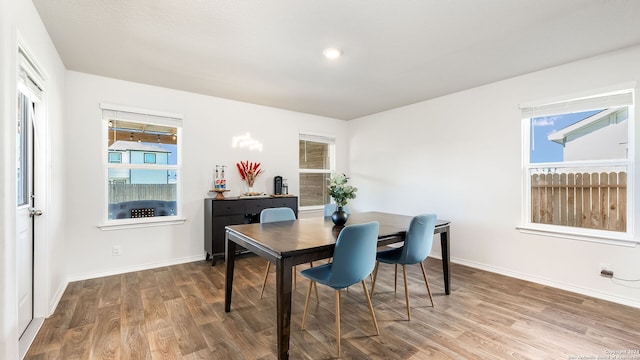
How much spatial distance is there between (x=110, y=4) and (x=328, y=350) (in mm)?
2890

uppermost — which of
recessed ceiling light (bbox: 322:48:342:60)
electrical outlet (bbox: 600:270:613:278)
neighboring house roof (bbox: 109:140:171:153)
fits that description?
recessed ceiling light (bbox: 322:48:342:60)

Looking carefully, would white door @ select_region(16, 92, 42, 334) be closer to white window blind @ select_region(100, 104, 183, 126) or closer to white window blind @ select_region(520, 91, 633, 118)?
white window blind @ select_region(100, 104, 183, 126)

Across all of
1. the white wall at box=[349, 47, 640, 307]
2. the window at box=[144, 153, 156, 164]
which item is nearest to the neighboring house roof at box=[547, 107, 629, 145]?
the white wall at box=[349, 47, 640, 307]

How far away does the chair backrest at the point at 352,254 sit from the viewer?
1953mm

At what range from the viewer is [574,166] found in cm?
312

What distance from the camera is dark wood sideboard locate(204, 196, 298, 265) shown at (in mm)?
3930

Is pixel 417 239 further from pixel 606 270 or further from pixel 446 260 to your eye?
pixel 606 270

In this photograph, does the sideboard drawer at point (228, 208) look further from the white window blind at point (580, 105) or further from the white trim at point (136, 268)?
the white window blind at point (580, 105)

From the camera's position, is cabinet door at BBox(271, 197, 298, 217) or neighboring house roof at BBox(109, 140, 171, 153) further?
cabinet door at BBox(271, 197, 298, 217)

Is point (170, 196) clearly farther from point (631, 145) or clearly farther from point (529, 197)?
point (631, 145)

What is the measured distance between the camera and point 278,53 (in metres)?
2.79

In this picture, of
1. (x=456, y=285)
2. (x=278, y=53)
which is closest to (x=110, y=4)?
(x=278, y=53)

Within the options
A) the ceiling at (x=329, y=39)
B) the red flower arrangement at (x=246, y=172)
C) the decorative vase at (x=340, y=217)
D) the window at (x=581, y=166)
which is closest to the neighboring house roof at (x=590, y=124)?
the window at (x=581, y=166)

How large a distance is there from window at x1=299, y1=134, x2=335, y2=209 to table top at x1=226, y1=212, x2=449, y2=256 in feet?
7.55
